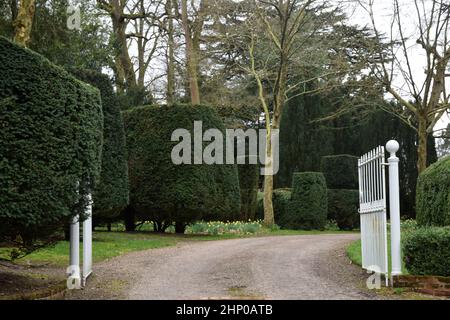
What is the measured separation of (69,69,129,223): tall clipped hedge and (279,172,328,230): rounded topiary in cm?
906

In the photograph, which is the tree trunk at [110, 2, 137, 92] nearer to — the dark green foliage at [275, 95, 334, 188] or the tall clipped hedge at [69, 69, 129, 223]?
the dark green foliage at [275, 95, 334, 188]

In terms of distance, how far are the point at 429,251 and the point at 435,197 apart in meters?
2.38

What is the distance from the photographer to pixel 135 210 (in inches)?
656

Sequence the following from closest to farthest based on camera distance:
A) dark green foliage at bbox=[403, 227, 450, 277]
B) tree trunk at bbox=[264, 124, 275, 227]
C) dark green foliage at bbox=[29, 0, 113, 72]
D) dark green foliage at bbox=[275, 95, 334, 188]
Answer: dark green foliage at bbox=[403, 227, 450, 277] → dark green foliage at bbox=[29, 0, 113, 72] → tree trunk at bbox=[264, 124, 275, 227] → dark green foliage at bbox=[275, 95, 334, 188]

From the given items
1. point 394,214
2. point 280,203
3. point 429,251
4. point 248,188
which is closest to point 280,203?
point 280,203

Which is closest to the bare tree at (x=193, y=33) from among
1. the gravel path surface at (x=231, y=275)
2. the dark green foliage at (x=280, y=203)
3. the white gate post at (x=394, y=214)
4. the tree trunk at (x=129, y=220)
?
the dark green foliage at (x=280, y=203)

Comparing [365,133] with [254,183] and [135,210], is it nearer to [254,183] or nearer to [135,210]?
[254,183]

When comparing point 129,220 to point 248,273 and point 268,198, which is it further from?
point 248,273

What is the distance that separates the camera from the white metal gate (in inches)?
288

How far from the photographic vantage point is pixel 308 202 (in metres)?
20.7

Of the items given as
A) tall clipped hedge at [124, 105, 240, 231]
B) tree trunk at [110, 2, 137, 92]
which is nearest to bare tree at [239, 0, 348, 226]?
tall clipped hedge at [124, 105, 240, 231]

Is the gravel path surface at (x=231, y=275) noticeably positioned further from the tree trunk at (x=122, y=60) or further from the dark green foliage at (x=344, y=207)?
the tree trunk at (x=122, y=60)
